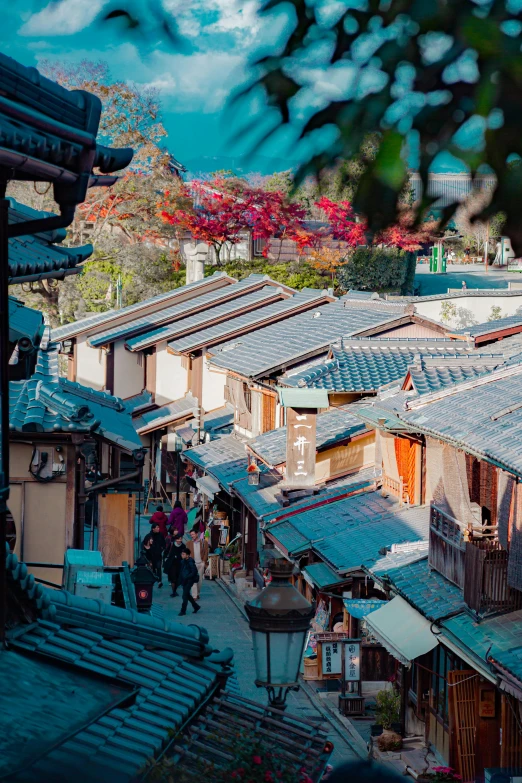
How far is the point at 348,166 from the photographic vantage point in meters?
2.68

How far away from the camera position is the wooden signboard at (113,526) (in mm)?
20859

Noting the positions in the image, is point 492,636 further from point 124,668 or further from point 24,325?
point 124,668

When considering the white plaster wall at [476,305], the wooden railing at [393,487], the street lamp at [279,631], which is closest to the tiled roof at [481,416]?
the wooden railing at [393,487]

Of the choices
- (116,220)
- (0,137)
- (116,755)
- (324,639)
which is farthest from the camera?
(116,220)

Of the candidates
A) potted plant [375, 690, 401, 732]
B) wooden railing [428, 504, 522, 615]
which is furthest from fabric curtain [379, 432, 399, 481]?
wooden railing [428, 504, 522, 615]

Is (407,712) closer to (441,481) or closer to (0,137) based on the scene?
(441,481)

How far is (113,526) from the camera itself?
21.1 metres

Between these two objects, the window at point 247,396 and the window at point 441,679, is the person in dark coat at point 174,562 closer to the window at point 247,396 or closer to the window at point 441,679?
the window at point 247,396

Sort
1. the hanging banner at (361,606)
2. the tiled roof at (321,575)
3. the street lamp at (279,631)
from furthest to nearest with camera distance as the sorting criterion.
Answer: the tiled roof at (321,575), the hanging banner at (361,606), the street lamp at (279,631)

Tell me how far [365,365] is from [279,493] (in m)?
4.22

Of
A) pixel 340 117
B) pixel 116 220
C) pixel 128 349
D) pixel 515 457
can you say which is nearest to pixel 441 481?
pixel 515 457

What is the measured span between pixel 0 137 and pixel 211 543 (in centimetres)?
2718

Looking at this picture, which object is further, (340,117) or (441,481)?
(441,481)

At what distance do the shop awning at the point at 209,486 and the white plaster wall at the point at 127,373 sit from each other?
37.6 feet
